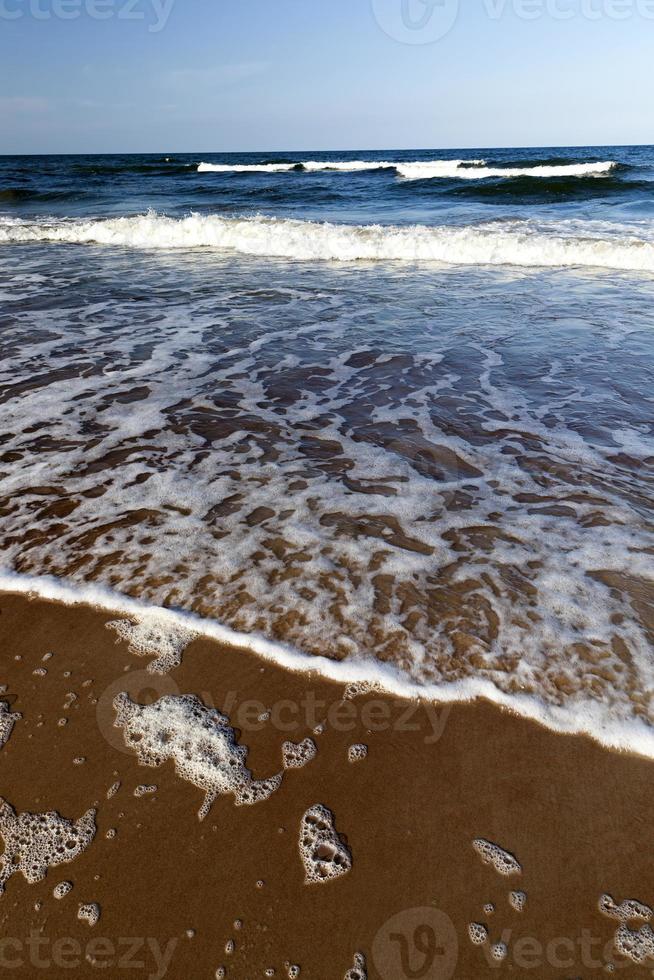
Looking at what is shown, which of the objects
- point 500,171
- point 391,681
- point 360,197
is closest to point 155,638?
point 391,681

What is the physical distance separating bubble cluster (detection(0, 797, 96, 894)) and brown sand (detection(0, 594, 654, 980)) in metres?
0.03

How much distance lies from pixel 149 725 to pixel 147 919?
62 cm

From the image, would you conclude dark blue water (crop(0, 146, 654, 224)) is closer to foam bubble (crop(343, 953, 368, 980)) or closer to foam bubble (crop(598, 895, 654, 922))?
foam bubble (crop(598, 895, 654, 922))

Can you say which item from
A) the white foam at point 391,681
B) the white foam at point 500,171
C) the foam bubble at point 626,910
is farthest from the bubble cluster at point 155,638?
the white foam at point 500,171

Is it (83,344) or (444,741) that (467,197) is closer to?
(83,344)

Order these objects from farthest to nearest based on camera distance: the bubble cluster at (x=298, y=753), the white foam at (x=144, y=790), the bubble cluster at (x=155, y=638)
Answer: the bubble cluster at (x=155, y=638)
the bubble cluster at (x=298, y=753)
the white foam at (x=144, y=790)

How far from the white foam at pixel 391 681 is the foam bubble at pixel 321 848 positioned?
1.66 feet

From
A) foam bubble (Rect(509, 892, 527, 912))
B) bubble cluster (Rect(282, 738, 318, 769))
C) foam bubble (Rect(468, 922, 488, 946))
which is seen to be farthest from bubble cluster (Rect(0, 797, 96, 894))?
foam bubble (Rect(509, 892, 527, 912))

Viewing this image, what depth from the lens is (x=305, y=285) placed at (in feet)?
29.6

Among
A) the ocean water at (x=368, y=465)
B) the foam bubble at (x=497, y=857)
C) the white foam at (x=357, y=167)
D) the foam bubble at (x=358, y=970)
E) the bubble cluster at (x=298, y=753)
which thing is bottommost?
the foam bubble at (x=358, y=970)

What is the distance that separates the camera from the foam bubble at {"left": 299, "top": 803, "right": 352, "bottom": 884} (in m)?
1.64

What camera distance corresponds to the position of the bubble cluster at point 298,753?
1.96 metres

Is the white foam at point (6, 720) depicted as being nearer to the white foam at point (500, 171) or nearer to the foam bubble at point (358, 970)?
the foam bubble at point (358, 970)

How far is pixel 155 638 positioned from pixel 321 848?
1069mm
